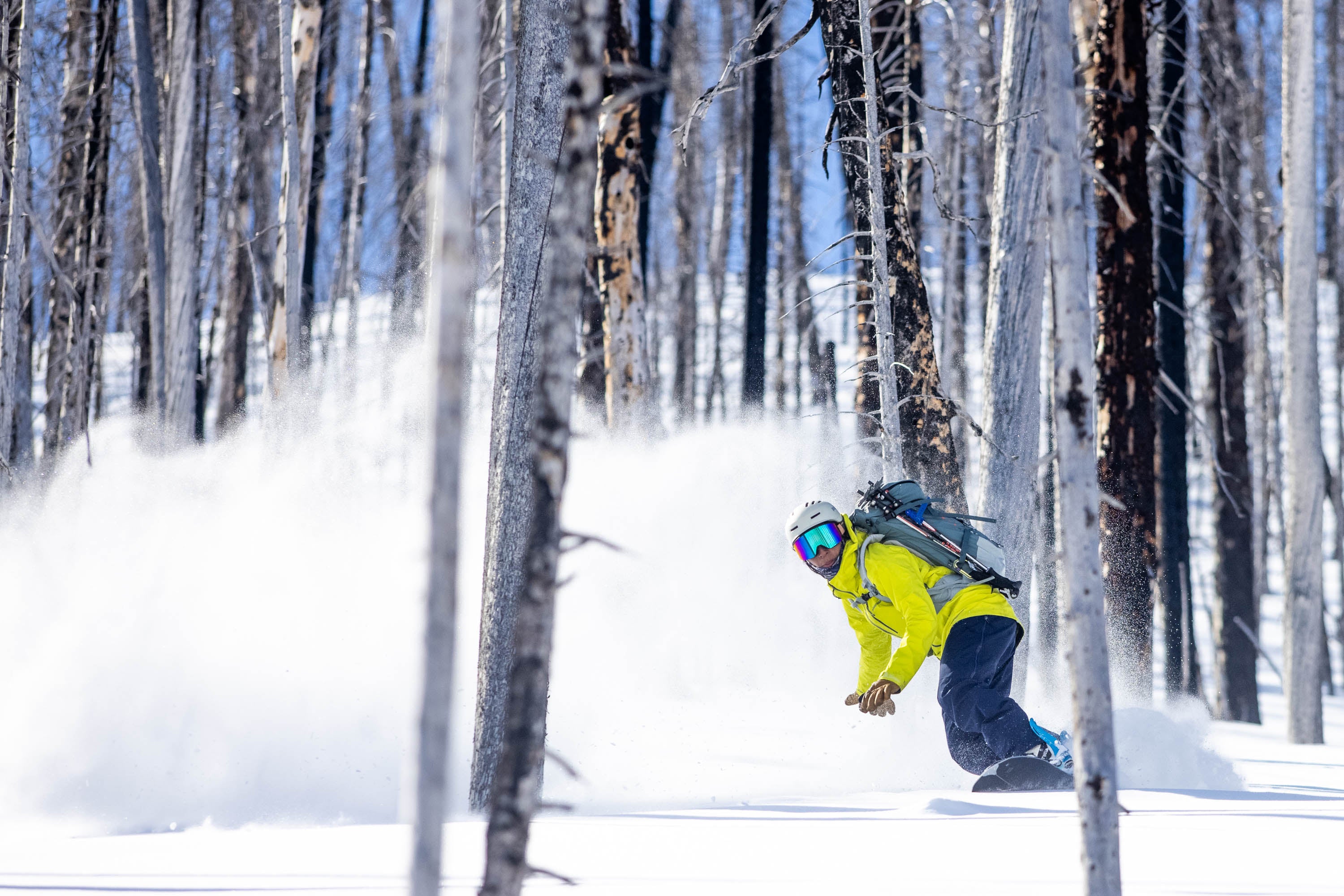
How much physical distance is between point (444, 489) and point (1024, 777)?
12.0 feet

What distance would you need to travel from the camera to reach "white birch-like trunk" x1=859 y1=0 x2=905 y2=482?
21.0ft

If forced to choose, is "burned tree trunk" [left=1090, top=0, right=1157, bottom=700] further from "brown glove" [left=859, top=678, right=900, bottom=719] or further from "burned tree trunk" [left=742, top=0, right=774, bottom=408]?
"burned tree trunk" [left=742, top=0, right=774, bottom=408]

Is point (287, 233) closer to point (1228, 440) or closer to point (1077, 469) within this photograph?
point (1077, 469)

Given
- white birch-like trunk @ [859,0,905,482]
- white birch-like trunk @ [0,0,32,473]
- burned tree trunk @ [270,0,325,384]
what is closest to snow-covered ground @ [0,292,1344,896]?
burned tree trunk @ [270,0,325,384]

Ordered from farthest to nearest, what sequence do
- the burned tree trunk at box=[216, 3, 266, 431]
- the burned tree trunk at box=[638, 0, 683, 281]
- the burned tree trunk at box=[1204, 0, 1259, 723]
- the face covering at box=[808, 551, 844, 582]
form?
the burned tree trunk at box=[216, 3, 266, 431] < the burned tree trunk at box=[1204, 0, 1259, 723] < the burned tree trunk at box=[638, 0, 683, 281] < the face covering at box=[808, 551, 844, 582]

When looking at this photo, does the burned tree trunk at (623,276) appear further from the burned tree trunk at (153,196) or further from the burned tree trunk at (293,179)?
the burned tree trunk at (153,196)

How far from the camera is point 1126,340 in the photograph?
8094 mm

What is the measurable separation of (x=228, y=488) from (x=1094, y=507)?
27.5 feet

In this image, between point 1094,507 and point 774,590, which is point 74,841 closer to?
point 1094,507

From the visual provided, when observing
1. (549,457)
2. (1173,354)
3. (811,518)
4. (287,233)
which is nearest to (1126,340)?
(1173,354)

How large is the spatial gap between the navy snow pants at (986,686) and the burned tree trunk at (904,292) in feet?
7.79

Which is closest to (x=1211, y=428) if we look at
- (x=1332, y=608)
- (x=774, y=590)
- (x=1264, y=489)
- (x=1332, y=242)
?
(x=1264, y=489)

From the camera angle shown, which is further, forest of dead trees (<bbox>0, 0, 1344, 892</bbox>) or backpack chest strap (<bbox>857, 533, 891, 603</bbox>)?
backpack chest strap (<bbox>857, 533, 891, 603</bbox>)

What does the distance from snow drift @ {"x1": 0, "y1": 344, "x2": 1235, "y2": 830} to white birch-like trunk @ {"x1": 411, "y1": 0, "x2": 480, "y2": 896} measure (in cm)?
7
